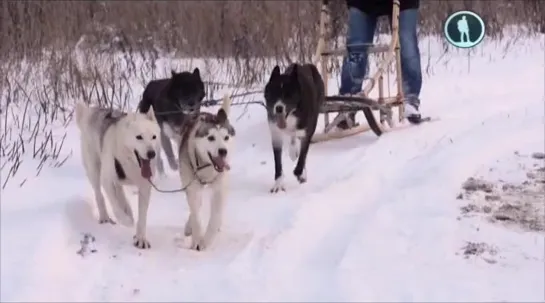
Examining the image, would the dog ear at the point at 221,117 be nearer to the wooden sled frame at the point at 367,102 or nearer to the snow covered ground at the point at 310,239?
the snow covered ground at the point at 310,239

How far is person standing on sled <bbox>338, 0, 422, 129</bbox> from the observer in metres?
6.26

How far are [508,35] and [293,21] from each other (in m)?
2.83

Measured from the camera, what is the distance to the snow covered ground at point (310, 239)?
3037 mm

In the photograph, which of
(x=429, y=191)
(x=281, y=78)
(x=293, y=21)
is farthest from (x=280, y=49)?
(x=429, y=191)

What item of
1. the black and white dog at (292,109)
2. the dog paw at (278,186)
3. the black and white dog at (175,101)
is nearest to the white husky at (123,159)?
the black and white dog at (175,101)

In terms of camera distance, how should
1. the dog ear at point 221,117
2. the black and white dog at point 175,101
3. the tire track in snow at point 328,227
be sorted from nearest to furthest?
the tire track in snow at point 328,227, the dog ear at point 221,117, the black and white dog at point 175,101

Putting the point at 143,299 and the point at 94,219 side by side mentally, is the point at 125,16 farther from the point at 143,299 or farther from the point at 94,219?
the point at 143,299

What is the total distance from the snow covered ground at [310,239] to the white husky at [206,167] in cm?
9

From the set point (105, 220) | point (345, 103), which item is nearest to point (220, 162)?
point (105, 220)

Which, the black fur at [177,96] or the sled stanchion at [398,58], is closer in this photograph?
the black fur at [177,96]

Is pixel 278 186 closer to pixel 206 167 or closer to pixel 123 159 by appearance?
pixel 206 167

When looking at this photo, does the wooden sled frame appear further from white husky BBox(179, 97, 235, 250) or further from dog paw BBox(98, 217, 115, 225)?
dog paw BBox(98, 217, 115, 225)

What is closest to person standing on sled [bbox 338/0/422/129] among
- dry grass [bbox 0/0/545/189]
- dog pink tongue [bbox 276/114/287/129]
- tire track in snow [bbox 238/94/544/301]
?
tire track in snow [bbox 238/94/544/301]

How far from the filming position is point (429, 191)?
4.28 metres
